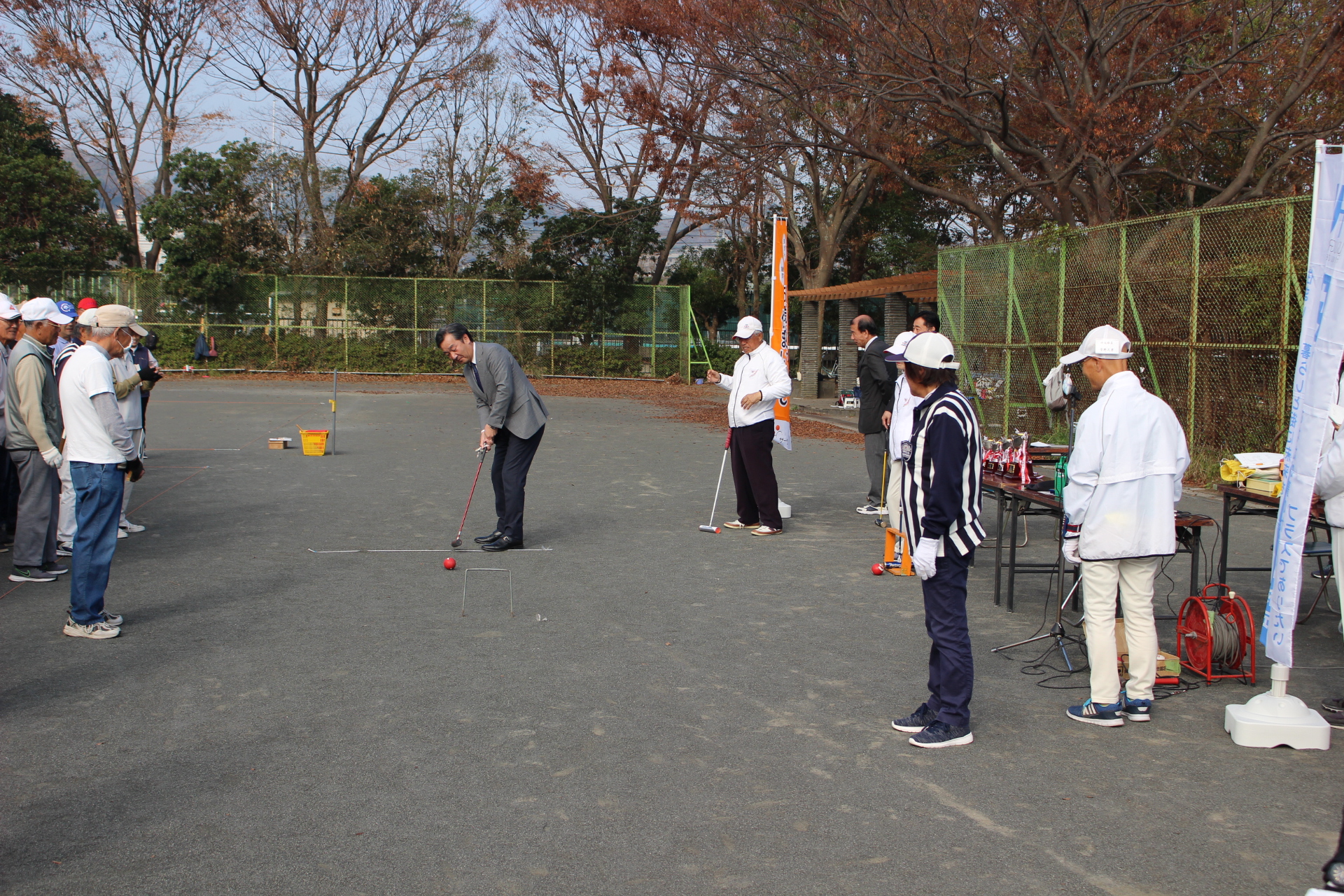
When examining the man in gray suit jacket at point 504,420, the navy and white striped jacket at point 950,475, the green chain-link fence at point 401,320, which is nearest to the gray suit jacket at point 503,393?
the man in gray suit jacket at point 504,420

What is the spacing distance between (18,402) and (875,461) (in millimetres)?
7423

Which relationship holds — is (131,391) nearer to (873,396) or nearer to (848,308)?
(873,396)

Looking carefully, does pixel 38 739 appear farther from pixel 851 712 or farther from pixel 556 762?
pixel 851 712

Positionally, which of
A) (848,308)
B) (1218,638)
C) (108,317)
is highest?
(848,308)

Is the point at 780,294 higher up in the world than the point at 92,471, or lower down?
higher up

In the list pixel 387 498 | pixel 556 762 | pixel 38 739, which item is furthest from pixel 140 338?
pixel 556 762

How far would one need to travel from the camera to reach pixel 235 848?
3.72 m

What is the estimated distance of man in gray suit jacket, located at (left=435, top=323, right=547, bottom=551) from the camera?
8.74m

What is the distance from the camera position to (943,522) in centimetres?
462

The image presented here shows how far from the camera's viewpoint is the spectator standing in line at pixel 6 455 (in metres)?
7.58

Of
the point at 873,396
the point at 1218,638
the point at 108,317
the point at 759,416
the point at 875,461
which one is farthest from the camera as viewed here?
the point at 875,461

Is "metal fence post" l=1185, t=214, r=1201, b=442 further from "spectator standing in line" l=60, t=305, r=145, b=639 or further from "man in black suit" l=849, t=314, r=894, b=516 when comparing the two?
"spectator standing in line" l=60, t=305, r=145, b=639

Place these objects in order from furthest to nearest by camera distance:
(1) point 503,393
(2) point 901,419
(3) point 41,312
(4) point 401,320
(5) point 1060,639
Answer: (4) point 401,320
(1) point 503,393
(2) point 901,419
(3) point 41,312
(5) point 1060,639

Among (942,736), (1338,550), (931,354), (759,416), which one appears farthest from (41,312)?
(1338,550)
